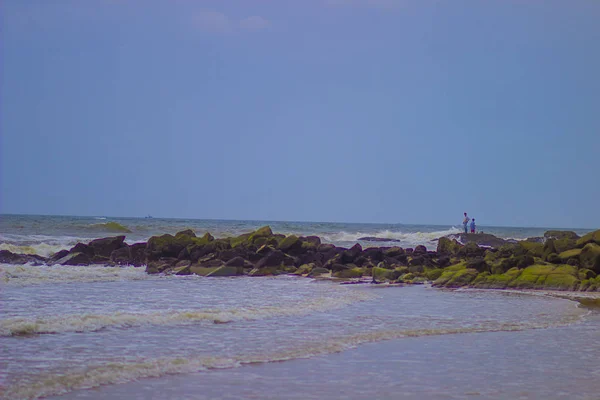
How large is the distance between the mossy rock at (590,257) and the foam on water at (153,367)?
11338 millimetres

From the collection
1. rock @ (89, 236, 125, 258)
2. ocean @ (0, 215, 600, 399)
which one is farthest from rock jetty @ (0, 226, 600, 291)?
ocean @ (0, 215, 600, 399)

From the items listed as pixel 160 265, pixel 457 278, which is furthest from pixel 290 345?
pixel 160 265

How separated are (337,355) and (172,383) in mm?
2518

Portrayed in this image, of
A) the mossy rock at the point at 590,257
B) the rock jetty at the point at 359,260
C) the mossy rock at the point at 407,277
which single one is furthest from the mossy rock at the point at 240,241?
the mossy rock at the point at 590,257

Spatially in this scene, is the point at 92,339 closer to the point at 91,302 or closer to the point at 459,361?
the point at 91,302

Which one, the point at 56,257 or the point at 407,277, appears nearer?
the point at 407,277

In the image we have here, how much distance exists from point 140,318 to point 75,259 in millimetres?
14358

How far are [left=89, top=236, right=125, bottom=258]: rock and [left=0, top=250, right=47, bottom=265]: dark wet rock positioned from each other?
1.96m

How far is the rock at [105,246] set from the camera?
1036 inches

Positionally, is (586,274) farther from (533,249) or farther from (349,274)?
(349,274)

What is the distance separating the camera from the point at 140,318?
11.3 metres

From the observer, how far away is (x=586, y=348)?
9594mm

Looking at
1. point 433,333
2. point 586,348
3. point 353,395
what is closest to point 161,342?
point 353,395

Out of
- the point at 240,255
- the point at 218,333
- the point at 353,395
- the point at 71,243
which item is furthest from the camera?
the point at 71,243
